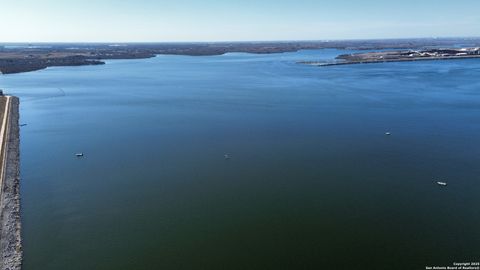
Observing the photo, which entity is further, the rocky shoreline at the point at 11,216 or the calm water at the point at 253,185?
the calm water at the point at 253,185

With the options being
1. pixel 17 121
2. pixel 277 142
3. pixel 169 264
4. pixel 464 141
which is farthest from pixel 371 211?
pixel 17 121

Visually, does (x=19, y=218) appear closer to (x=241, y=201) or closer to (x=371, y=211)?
(x=241, y=201)

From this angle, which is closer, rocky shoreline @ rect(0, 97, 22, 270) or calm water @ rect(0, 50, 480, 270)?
rocky shoreline @ rect(0, 97, 22, 270)

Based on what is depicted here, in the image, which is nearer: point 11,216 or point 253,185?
point 11,216
